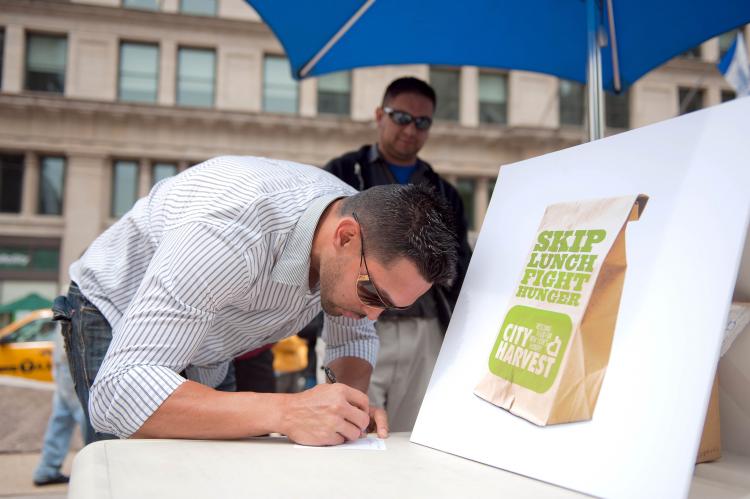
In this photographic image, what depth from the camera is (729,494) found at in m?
0.84

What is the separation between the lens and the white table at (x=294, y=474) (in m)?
0.78

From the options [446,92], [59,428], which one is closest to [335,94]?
[446,92]

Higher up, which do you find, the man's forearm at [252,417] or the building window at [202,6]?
the building window at [202,6]

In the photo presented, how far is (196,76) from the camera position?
17.9 m

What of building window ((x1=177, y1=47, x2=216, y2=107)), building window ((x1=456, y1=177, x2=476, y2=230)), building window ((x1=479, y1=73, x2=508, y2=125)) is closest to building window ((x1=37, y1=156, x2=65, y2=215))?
building window ((x1=177, y1=47, x2=216, y2=107))

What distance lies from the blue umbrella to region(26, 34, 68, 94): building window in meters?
17.3

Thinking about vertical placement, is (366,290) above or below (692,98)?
below

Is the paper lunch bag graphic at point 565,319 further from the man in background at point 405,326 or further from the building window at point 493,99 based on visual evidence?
the building window at point 493,99

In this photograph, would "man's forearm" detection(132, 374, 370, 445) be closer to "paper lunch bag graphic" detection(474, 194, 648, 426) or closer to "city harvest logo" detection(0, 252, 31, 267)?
"paper lunch bag graphic" detection(474, 194, 648, 426)

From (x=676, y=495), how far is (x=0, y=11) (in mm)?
20133

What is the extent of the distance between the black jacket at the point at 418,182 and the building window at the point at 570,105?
17.6 meters

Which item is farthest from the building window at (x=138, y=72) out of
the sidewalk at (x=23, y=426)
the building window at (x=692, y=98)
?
the building window at (x=692, y=98)

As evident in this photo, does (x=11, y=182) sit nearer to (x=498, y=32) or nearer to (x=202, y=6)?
(x=202, y=6)

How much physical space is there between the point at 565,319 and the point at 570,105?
19.9m
